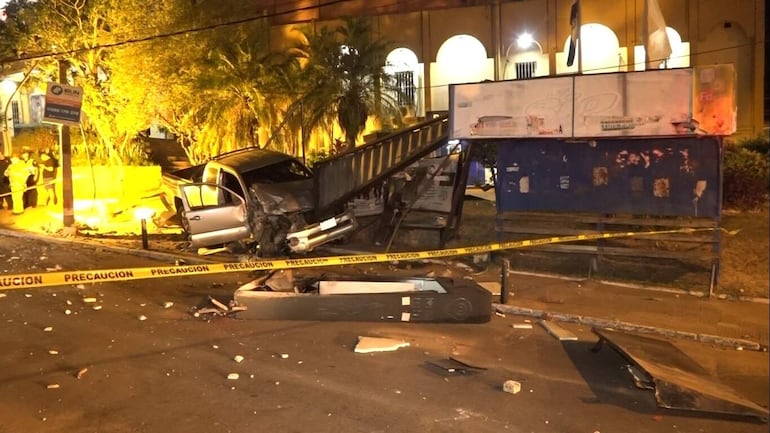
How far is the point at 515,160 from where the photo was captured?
11773 millimetres

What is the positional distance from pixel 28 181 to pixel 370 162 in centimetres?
1353

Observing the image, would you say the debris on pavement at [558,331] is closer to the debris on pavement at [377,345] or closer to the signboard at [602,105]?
the debris on pavement at [377,345]

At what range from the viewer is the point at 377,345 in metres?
7.46

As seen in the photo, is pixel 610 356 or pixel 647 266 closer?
pixel 610 356

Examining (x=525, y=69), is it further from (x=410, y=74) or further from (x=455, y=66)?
(x=410, y=74)

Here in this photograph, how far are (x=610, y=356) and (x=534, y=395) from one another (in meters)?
1.64

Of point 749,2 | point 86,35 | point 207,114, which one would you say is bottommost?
point 207,114

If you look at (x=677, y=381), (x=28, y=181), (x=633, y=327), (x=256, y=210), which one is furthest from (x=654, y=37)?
(x=28, y=181)

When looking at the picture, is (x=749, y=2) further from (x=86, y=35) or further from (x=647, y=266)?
(x=86, y=35)

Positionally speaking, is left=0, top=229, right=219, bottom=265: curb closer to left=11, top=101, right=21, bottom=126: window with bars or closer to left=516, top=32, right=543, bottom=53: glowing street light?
left=516, top=32, right=543, bottom=53: glowing street light

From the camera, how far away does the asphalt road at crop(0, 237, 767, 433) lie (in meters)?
5.42

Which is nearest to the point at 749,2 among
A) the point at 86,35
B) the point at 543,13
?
the point at 543,13

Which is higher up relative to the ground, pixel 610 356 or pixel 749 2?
pixel 749 2

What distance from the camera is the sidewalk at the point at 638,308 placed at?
8070 millimetres
